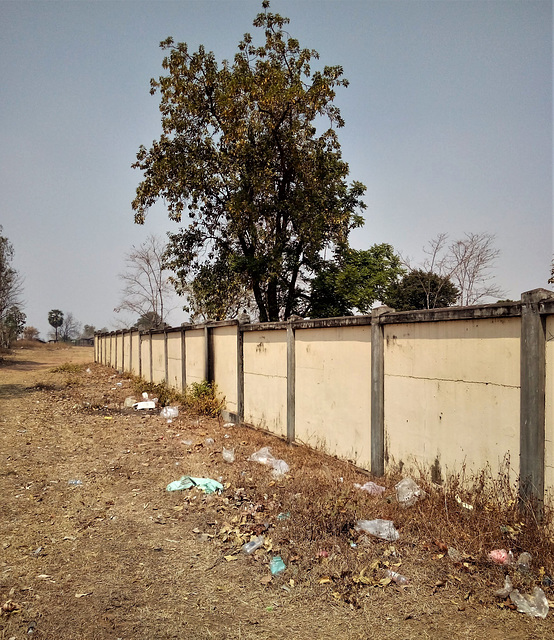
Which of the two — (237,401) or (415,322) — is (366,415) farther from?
(237,401)

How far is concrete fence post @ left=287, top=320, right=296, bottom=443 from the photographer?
726cm

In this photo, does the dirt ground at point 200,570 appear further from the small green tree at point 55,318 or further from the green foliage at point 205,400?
the small green tree at point 55,318

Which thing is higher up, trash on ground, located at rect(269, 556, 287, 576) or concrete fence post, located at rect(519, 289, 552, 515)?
concrete fence post, located at rect(519, 289, 552, 515)

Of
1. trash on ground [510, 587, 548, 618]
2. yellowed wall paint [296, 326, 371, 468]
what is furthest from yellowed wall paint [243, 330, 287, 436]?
trash on ground [510, 587, 548, 618]

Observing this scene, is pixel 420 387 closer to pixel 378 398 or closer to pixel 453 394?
pixel 453 394

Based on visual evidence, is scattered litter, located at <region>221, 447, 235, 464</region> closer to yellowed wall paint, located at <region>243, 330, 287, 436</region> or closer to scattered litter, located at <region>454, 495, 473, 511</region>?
yellowed wall paint, located at <region>243, 330, 287, 436</region>

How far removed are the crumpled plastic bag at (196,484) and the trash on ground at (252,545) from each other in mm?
1326

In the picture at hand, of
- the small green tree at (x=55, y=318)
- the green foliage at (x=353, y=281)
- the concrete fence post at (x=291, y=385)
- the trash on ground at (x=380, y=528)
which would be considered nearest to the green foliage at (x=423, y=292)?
the green foliage at (x=353, y=281)

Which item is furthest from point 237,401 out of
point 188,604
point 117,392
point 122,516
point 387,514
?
point 117,392

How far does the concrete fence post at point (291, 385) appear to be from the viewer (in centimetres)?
726

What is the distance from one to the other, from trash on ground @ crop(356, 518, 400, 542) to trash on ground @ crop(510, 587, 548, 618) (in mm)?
967

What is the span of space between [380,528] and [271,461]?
2490 mm

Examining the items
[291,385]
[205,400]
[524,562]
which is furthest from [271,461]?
[205,400]

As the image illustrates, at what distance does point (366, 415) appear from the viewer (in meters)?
5.62
